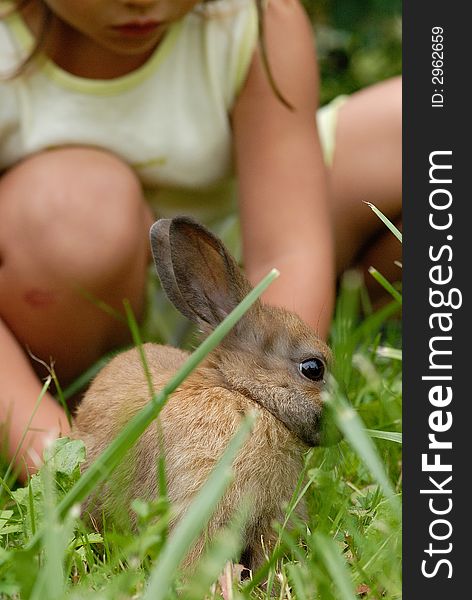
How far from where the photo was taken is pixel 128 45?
252 centimetres

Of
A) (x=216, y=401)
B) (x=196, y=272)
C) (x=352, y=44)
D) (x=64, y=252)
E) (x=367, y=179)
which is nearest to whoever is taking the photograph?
(x=216, y=401)

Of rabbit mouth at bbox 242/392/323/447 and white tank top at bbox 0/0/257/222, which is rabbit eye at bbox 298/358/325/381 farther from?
white tank top at bbox 0/0/257/222

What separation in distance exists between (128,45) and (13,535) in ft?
4.10

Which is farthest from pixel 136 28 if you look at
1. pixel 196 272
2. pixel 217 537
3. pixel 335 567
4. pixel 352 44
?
pixel 352 44

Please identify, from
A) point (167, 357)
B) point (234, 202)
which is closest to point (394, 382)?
point (167, 357)

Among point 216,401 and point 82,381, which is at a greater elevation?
point 216,401

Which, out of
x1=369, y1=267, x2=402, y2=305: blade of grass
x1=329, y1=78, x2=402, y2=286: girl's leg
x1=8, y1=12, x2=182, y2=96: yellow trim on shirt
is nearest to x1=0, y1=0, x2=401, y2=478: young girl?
x1=8, y1=12, x2=182, y2=96: yellow trim on shirt

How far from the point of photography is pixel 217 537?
160 centimetres

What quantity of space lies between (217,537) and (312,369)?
0.37 metres

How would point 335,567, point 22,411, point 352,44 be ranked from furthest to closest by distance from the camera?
1. point 352,44
2. point 22,411
3. point 335,567

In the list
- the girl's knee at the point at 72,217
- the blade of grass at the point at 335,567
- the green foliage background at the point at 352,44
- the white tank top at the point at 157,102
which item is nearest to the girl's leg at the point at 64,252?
the girl's knee at the point at 72,217

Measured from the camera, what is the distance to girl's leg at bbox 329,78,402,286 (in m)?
3.28

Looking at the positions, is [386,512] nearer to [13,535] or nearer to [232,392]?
[232,392]

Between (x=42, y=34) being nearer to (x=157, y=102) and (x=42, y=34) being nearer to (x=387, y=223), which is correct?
(x=157, y=102)
